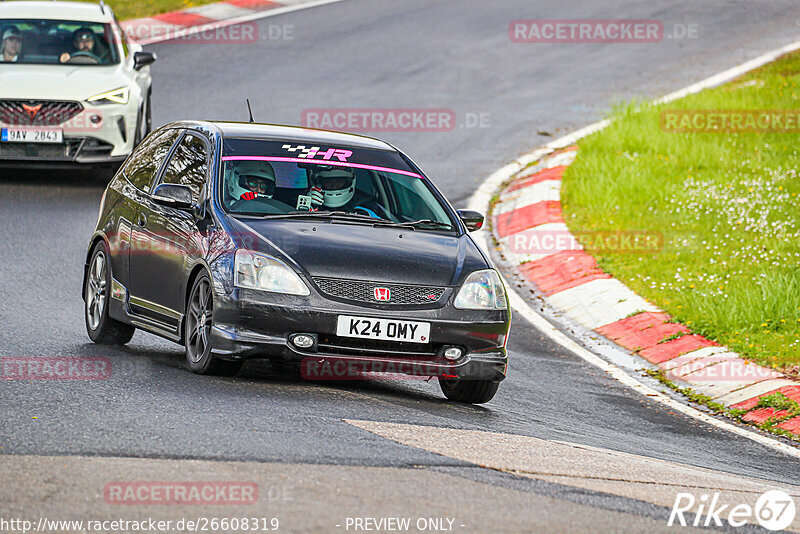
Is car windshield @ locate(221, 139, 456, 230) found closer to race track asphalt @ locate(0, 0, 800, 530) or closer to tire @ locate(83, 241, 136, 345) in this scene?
race track asphalt @ locate(0, 0, 800, 530)

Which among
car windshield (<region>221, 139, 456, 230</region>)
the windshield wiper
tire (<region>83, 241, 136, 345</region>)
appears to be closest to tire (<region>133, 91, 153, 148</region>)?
tire (<region>83, 241, 136, 345</region>)

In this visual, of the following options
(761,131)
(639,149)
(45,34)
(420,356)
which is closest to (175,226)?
(420,356)

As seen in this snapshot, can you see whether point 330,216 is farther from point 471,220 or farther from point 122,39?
point 122,39

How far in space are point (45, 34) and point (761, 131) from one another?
350 inches

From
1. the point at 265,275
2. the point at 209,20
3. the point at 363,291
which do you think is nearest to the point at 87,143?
the point at 265,275

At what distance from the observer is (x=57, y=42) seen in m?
15.1

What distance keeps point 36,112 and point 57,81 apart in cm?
51

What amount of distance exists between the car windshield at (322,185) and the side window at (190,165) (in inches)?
7.0

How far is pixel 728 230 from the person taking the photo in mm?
13312

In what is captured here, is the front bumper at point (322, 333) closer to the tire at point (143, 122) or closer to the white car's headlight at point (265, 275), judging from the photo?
the white car's headlight at point (265, 275)

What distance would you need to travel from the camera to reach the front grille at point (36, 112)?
1372cm

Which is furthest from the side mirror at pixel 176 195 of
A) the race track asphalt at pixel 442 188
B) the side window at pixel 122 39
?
the side window at pixel 122 39

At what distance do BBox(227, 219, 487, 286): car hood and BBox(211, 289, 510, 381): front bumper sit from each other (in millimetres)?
187

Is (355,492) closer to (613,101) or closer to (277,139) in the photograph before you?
(277,139)
